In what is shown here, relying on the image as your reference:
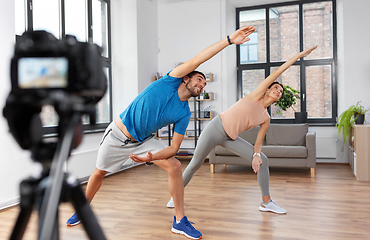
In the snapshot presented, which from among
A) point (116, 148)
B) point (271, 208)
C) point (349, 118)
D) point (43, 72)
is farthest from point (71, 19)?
point (43, 72)

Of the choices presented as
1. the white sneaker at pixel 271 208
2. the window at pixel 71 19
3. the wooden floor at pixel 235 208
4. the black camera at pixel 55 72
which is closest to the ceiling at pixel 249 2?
the window at pixel 71 19

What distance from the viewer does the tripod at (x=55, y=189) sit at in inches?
14.7

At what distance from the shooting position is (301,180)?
400 cm

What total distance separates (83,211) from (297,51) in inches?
246

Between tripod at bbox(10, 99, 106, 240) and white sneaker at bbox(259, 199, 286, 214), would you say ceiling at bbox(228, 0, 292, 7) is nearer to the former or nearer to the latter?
white sneaker at bbox(259, 199, 286, 214)

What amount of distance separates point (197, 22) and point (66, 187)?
6.08 m

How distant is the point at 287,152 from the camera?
436 centimetres

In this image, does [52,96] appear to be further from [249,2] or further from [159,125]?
[249,2]

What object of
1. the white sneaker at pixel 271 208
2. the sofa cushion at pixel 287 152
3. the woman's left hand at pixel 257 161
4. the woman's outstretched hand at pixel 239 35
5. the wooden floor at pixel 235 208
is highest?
the woman's outstretched hand at pixel 239 35

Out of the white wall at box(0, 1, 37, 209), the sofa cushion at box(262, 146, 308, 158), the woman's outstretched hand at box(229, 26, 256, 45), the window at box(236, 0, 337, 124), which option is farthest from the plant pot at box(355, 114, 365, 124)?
the white wall at box(0, 1, 37, 209)

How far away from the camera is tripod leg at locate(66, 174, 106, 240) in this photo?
16.4 inches

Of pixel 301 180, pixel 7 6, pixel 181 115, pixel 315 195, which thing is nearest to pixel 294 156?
pixel 301 180

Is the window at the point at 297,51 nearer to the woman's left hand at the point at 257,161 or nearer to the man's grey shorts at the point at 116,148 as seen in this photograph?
the woman's left hand at the point at 257,161

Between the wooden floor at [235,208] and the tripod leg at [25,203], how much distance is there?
3.09 ft
